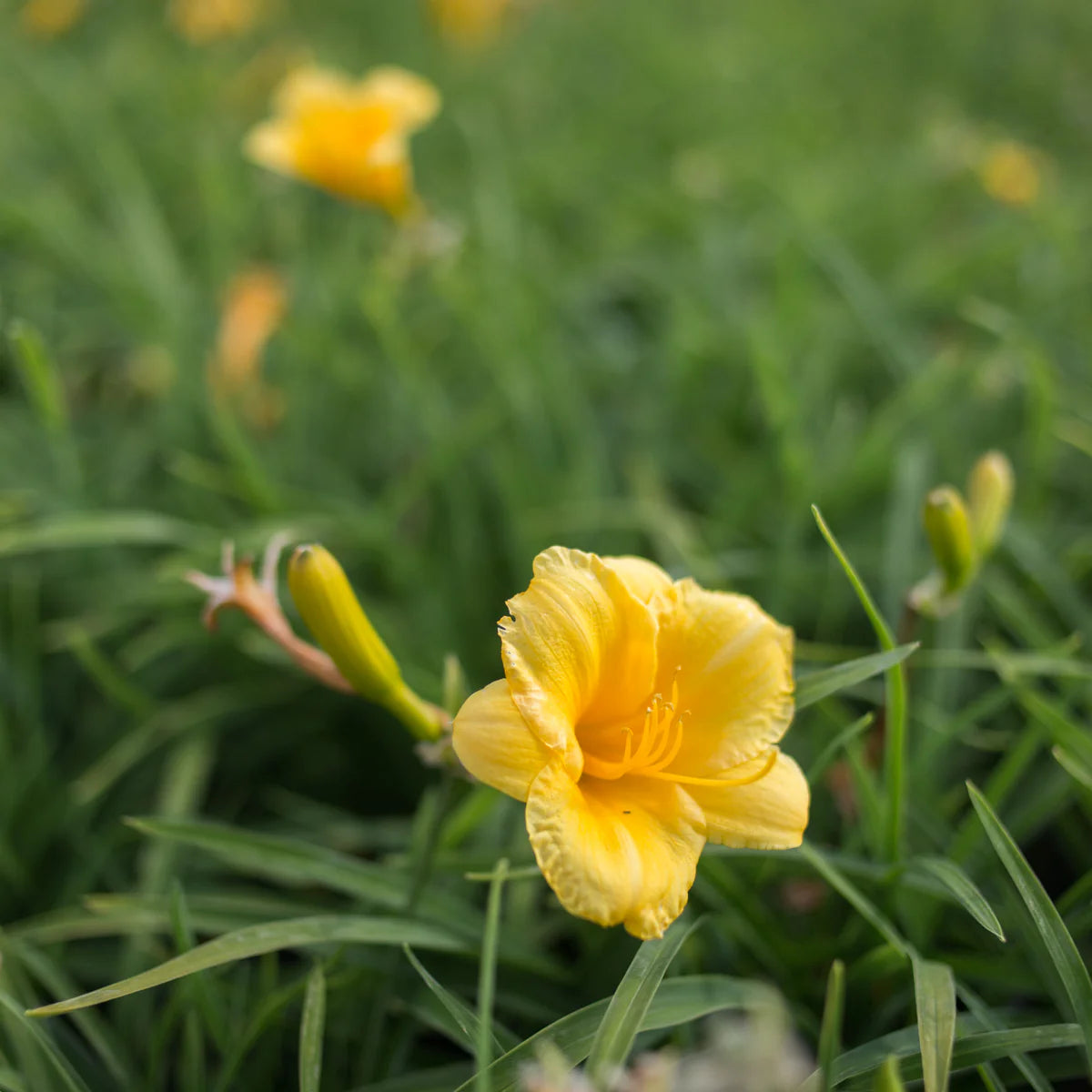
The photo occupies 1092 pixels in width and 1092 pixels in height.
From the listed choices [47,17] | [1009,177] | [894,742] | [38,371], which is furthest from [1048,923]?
[47,17]

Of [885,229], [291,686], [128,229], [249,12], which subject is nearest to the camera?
[291,686]

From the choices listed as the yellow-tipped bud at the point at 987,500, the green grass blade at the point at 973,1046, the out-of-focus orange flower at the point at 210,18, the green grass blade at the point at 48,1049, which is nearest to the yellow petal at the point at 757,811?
the green grass blade at the point at 973,1046

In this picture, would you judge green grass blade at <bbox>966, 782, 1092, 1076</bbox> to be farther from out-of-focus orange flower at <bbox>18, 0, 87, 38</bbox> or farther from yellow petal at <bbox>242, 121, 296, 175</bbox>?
out-of-focus orange flower at <bbox>18, 0, 87, 38</bbox>

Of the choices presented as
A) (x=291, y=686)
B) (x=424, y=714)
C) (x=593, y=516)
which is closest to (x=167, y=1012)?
(x=424, y=714)

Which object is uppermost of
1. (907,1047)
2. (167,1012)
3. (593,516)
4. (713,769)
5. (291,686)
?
(713,769)

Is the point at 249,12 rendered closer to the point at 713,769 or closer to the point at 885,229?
the point at 885,229

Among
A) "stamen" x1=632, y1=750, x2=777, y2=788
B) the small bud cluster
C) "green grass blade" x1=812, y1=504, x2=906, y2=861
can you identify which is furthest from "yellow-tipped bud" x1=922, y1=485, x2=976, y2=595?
"stamen" x1=632, y1=750, x2=777, y2=788
